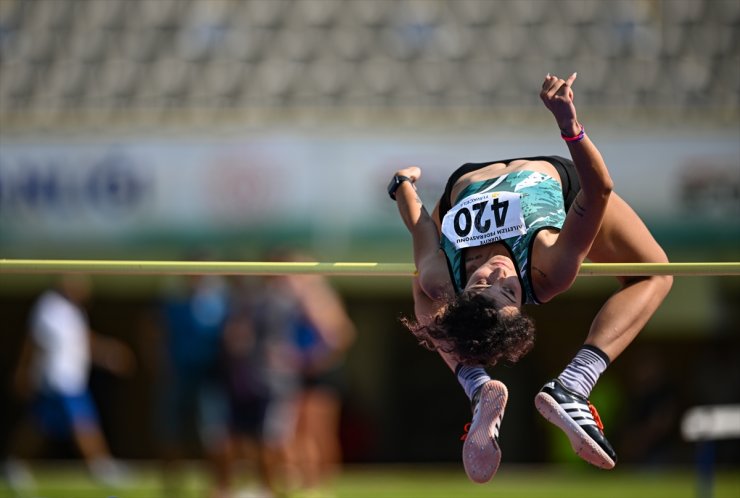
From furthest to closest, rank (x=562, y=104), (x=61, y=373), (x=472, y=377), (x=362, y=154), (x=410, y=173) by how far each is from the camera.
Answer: (x=362, y=154), (x=61, y=373), (x=410, y=173), (x=472, y=377), (x=562, y=104)

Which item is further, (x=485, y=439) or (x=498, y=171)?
(x=498, y=171)

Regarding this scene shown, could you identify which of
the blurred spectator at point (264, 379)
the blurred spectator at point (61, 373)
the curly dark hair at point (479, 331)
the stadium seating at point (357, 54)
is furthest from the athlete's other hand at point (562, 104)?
the stadium seating at point (357, 54)

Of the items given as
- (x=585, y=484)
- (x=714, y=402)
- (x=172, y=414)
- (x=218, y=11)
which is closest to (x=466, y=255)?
(x=172, y=414)

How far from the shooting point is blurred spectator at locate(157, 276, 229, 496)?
30.4 ft

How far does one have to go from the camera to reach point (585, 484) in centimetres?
1022

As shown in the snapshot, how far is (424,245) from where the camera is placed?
17.6ft

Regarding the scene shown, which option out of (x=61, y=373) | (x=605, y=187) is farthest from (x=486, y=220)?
(x=61, y=373)

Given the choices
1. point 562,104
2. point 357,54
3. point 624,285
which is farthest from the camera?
point 357,54

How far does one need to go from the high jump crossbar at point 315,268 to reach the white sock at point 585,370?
0.37 m

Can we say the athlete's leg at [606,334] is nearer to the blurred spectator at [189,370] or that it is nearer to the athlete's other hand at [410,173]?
the athlete's other hand at [410,173]

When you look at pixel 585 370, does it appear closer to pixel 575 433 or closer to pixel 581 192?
pixel 575 433

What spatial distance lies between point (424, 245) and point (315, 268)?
0.58m

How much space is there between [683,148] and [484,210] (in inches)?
254

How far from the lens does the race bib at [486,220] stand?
16.4 feet
